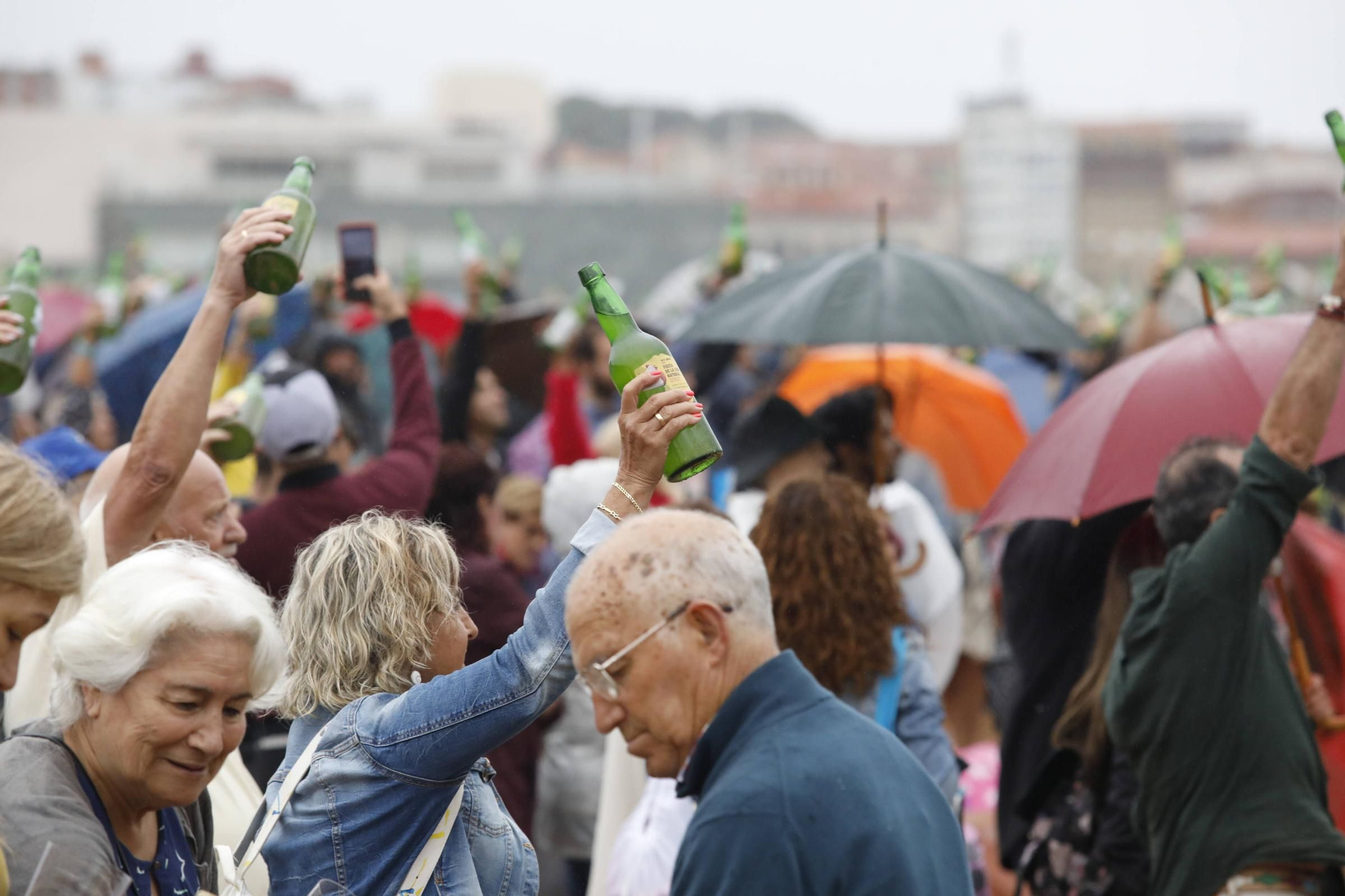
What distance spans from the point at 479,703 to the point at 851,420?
3.38 m

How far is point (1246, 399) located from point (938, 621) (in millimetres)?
1420

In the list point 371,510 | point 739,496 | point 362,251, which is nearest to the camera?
point 371,510

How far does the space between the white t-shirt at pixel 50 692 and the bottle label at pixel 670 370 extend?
3.92 ft

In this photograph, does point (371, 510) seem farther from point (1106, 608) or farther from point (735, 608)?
point (1106, 608)

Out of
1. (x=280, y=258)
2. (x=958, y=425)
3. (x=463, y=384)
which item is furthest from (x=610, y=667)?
(x=958, y=425)

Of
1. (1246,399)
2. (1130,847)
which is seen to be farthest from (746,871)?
(1246,399)

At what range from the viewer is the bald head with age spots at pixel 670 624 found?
7.91 ft

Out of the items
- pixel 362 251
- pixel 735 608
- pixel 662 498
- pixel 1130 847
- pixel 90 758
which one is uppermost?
pixel 362 251

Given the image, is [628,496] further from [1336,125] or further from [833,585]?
[1336,125]

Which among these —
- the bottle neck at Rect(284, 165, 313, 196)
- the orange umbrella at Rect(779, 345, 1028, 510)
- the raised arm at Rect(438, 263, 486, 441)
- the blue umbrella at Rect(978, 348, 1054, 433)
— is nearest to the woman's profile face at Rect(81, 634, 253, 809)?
the bottle neck at Rect(284, 165, 313, 196)

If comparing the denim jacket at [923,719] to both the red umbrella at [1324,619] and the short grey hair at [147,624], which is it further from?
the short grey hair at [147,624]

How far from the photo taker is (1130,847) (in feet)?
13.6

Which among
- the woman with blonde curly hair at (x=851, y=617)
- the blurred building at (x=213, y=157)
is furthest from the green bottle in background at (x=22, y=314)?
the blurred building at (x=213, y=157)

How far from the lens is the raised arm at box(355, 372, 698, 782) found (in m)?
2.60
